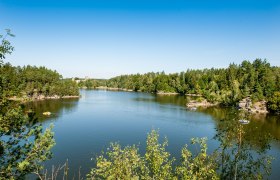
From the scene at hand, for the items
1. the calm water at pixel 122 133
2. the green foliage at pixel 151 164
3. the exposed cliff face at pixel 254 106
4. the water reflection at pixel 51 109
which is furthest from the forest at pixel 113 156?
the exposed cliff face at pixel 254 106

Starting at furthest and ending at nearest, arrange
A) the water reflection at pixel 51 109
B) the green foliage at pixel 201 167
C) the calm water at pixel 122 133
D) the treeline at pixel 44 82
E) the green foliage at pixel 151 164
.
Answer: the treeline at pixel 44 82, the water reflection at pixel 51 109, the calm water at pixel 122 133, the green foliage at pixel 201 167, the green foliage at pixel 151 164

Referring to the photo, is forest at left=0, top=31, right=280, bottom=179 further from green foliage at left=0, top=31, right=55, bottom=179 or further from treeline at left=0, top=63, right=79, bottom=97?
treeline at left=0, top=63, right=79, bottom=97

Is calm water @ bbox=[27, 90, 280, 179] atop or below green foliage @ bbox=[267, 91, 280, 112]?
below

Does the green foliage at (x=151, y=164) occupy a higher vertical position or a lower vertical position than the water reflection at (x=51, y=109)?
higher

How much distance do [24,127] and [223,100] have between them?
124m

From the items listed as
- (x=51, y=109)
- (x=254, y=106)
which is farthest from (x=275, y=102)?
(x=51, y=109)

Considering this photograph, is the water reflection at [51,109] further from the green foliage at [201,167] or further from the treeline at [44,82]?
the green foliage at [201,167]

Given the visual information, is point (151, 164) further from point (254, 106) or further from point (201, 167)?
point (254, 106)

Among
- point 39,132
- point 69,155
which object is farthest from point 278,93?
Result: point 39,132

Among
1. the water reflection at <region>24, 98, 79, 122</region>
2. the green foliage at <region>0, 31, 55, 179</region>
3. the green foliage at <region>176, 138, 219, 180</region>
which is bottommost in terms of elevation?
the water reflection at <region>24, 98, 79, 122</region>

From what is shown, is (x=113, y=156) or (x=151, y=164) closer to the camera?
(x=113, y=156)

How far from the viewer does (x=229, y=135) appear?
12930 millimetres

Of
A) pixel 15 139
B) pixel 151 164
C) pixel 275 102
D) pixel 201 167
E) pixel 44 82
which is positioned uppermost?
pixel 44 82

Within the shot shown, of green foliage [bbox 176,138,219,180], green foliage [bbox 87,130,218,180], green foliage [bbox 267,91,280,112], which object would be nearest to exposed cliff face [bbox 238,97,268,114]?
green foliage [bbox 267,91,280,112]
